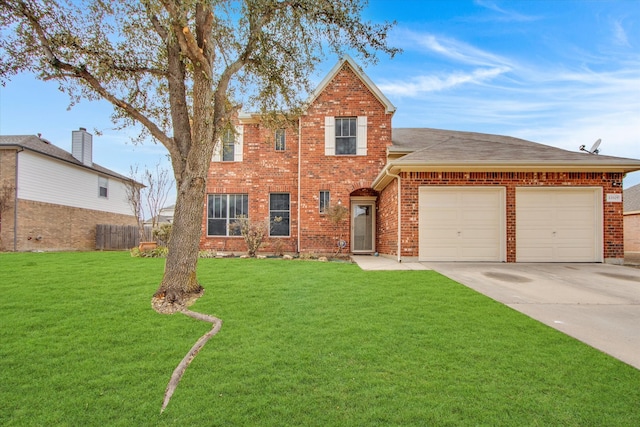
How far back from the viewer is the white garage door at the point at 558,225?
9.86 m

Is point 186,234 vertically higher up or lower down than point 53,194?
lower down

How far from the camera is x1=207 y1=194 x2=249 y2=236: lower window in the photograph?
48.2 ft

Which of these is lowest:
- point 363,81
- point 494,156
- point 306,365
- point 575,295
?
point 306,365

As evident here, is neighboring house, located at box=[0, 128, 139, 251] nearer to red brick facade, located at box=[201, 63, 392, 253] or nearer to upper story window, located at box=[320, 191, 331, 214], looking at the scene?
red brick facade, located at box=[201, 63, 392, 253]

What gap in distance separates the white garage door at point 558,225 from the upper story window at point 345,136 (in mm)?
6157

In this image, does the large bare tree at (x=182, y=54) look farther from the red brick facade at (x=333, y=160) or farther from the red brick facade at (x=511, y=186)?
the red brick facade at (x=333, y=160)

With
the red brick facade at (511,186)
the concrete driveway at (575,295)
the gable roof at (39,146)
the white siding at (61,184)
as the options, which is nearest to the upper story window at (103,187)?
the white siding at (61,184)

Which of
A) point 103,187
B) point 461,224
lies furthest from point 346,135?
point 103,187

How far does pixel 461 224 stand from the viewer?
32.5 feet

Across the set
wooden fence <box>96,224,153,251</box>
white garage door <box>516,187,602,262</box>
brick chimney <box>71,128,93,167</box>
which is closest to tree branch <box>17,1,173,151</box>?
white garage door <box>516,187,602,262</box>

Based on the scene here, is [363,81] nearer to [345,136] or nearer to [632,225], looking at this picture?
[345,136]

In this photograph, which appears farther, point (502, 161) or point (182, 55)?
point (502, 161)

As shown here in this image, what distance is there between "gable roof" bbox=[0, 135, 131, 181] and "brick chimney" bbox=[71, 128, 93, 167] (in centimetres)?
30

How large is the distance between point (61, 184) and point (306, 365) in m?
21.1
